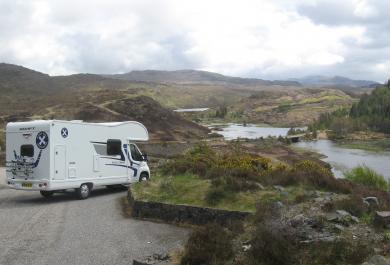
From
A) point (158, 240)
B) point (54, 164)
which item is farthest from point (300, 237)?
point (54, 164)

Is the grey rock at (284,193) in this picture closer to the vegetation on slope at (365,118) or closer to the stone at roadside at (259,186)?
the stone at roadside at (259,186)

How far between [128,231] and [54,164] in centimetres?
612

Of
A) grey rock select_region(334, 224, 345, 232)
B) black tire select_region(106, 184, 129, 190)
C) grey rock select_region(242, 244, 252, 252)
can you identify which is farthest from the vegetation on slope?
grey rock select_region(242, 244, 252, 252)

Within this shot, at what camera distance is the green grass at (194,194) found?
16.2m

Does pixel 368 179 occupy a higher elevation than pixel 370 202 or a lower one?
lower

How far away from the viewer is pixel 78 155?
21281 mm

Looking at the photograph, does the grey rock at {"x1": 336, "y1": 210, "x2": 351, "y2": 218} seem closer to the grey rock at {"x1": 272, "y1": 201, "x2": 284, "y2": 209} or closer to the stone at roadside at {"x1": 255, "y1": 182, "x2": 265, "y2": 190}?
the grey rock at {"x1": 272, "y1": 201, "x2": 284, "y2": 209}

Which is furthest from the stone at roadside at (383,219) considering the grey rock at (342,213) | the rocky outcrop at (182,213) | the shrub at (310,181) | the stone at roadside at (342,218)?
the shrub at (310,181)

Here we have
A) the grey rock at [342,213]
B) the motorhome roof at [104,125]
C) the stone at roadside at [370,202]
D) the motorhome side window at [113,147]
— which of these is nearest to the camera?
the grey rock at [342,213]

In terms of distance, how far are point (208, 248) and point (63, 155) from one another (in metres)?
11.8

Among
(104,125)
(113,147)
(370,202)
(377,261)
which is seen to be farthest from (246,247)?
(113,147)

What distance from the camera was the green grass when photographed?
16.2 m

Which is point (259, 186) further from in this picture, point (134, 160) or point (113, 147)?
point (134, 160)

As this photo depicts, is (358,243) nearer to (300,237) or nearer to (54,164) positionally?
(300,237)
